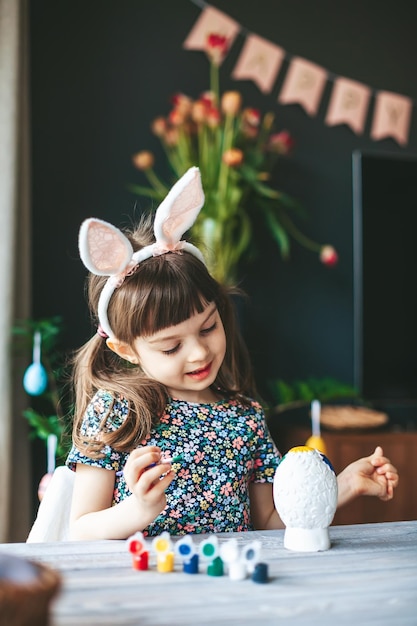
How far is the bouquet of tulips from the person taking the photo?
2.65 meters

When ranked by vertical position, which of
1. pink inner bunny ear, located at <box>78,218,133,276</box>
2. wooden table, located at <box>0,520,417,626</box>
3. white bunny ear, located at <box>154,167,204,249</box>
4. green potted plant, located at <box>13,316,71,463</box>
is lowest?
wooden table, located at <box>0,520,417,626</box>

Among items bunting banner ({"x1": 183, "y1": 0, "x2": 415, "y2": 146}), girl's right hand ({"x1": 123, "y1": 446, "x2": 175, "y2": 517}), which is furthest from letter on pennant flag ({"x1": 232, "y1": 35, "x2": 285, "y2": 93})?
girl's right hand ({"x1": 123, "y1": 446, "x2": 175, "y2": 517})

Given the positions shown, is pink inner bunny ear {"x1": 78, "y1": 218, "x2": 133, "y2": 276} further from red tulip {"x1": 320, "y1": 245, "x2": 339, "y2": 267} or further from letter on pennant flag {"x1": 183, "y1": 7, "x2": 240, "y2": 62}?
letter on pennant flag {"x1": 183, "y1": 7, "x2": 240, "y2": 62}

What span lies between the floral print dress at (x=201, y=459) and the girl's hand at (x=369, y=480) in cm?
23

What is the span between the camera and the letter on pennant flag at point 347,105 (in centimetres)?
310

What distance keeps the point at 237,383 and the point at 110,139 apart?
159 centimetres

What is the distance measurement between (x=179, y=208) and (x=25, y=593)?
83 cm

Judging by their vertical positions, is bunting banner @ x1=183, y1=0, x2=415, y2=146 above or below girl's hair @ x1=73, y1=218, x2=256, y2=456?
above

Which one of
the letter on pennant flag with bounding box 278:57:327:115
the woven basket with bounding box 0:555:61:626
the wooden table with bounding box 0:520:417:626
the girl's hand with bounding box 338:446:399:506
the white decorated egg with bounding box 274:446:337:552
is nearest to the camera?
the woven basket with bounding box 0:555:61:626

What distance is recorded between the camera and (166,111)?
9.48 ft

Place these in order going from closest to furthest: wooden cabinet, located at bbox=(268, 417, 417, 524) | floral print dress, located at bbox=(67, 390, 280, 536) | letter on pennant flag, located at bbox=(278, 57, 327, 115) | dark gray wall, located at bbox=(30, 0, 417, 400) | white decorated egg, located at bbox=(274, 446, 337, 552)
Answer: white decorated egg, located at bbox=(274, 446, 337, 552)
floral print dress, located at bbox=(67, 390, 280, 536)
wooden cabinet, located at bbox=(268, 417, 417, 524)
dark gray wall, located at bbox=(30, 0, 417, 400)
letter on pennant flag, located at bbox=(278, 57, 327, 115)

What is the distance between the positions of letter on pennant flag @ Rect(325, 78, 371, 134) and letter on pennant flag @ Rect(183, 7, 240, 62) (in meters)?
0.51

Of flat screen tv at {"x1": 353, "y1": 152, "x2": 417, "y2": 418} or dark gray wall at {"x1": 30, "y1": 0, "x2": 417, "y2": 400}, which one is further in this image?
flat screen tv at {"x1": 353, "y1": 152, "x2": 417, "y2": 418}

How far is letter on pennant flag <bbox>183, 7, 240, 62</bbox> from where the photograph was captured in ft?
9.52
